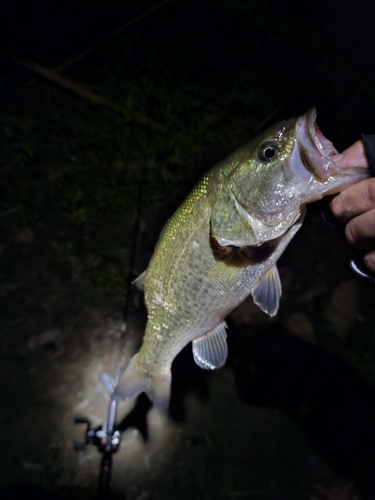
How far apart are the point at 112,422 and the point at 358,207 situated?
2106 millimetres

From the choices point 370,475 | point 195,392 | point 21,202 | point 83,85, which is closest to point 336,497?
point 370,475

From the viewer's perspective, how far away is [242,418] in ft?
9.15

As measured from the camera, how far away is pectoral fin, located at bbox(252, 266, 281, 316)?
1.52m

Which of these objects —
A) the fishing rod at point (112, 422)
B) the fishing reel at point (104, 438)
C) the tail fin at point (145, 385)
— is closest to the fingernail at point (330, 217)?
the tail fin at point (145, 385)

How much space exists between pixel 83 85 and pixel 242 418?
2955mm

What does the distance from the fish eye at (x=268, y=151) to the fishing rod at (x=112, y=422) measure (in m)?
1.35

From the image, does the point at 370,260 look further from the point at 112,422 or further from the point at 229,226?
the point at 112,422

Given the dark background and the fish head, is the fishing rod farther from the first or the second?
the fish head

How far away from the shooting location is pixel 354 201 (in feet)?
4.32

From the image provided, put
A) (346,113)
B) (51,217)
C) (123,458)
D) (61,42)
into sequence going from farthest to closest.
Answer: (346,113) < (123,458) < (51,217) < (61,42)

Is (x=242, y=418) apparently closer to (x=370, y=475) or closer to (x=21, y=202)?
(x=370, y=475)

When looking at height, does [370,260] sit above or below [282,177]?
below

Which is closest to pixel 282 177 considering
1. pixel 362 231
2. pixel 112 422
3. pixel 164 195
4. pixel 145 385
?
pixel 362 231

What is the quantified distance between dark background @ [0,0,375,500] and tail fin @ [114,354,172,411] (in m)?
1.02
